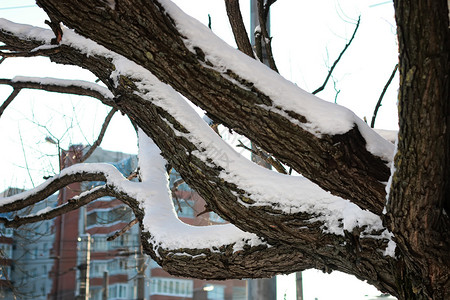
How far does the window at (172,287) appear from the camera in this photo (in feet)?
89.8

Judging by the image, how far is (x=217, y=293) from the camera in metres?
28.8

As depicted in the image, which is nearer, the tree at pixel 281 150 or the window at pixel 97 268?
the tree at pixel 281 150

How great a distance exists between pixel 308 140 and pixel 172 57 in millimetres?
666

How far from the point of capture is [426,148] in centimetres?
174

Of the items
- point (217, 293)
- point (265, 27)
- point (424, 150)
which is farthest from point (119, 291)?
point (424, 150)

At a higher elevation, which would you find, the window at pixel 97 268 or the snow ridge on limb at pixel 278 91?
the snow ridge on limb at pixel 278 91

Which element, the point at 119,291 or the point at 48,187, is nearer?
the point at 48,187

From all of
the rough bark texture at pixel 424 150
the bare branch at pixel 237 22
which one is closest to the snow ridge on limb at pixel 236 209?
the rough bark texture at pixel 424 150

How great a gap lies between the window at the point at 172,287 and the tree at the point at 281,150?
25.3 m

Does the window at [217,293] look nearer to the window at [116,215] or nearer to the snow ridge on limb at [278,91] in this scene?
the window at [116,215]

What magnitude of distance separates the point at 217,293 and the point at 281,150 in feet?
91.5

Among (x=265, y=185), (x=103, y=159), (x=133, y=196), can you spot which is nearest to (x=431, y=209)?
(x=265, y=185)

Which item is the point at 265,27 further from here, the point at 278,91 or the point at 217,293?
the point at 217,293

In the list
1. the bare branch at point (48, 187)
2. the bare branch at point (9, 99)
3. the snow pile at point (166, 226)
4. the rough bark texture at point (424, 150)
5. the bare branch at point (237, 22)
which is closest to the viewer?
the rough bark texture at point (424, 150)
